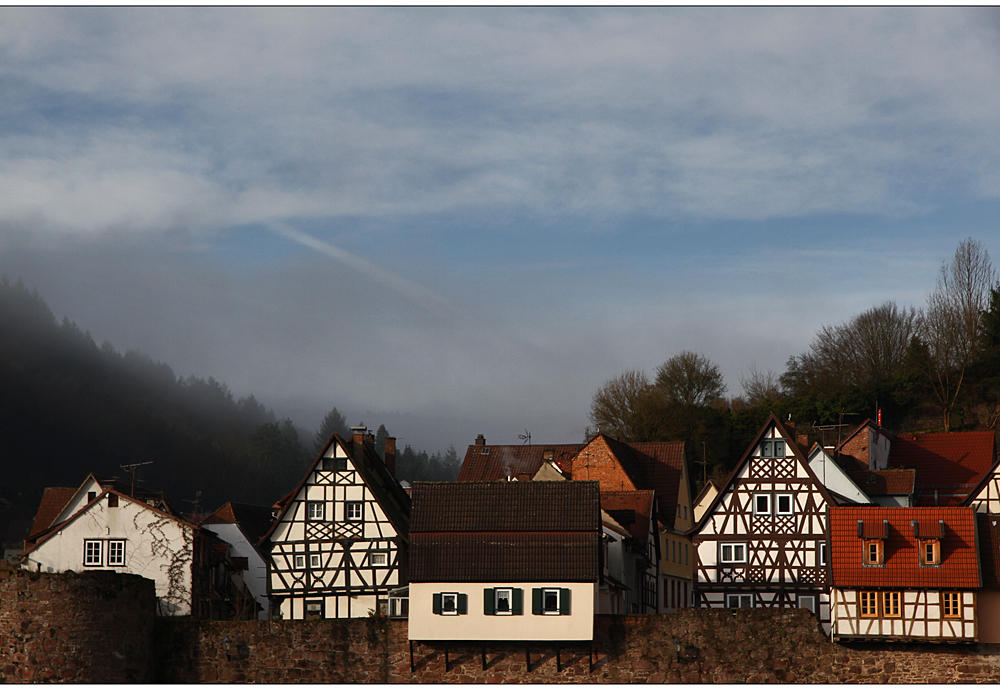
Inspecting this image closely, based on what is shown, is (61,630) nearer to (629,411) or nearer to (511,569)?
(511,569)

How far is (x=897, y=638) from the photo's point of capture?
36438 mm

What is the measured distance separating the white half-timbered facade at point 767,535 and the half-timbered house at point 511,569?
7.95 meters

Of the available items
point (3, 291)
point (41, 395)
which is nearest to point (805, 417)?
point (41, 395)

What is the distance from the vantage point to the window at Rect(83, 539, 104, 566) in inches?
1688

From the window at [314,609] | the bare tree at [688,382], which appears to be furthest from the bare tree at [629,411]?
the window at [314,609]

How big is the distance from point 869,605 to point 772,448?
889 centimetres

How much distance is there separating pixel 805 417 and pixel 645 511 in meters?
26.9

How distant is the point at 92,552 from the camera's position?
4294 centimetres

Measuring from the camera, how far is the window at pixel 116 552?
42.7 m

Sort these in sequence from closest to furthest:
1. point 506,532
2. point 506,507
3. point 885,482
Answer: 1. point 506,532
2. point 506,507
3. point 885,482

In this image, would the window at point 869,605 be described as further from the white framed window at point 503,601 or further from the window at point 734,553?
the white framed window at point 503,601

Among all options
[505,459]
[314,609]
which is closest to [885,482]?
[505,459]

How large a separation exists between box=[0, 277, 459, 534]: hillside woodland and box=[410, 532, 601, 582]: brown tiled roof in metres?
61.0

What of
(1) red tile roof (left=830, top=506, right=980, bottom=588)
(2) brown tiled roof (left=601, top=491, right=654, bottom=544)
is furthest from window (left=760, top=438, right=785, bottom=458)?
(1) red tile roof (left=830, top=506, right=980, bottom=588)
